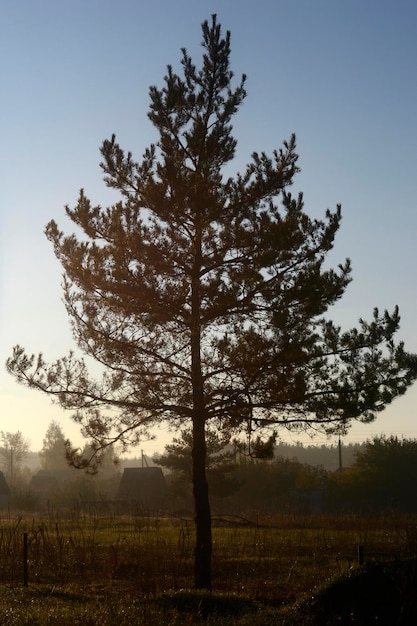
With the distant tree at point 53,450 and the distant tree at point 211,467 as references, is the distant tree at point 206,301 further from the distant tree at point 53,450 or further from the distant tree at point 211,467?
the distant tree at point 53,450

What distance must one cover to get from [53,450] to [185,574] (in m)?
150

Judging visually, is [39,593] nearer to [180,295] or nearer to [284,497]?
[180,295]

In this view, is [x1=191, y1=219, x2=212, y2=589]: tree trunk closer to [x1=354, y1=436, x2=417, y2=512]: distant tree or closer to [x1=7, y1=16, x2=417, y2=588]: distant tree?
[x1=7, y1=16, x2=417, y2=588]: distant tree

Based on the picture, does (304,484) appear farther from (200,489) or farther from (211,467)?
(200,489)

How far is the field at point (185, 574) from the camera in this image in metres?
13.8

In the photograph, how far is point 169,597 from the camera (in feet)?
49.7

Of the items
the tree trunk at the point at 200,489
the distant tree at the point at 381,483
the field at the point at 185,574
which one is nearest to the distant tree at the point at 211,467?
the distant tree at the point at 381,483

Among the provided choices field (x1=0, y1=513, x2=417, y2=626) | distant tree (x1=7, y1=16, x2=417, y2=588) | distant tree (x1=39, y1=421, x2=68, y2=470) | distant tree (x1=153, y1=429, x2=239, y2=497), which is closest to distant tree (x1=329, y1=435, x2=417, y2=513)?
distant tree (x1=153, y1=429, x2=239, y2=497)

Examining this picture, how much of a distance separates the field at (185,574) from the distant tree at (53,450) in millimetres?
133142

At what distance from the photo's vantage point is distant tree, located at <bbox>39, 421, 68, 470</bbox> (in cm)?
16362

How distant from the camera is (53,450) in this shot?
16638cm

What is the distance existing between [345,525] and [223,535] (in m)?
5.17

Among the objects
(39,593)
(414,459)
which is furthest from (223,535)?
(414,459)

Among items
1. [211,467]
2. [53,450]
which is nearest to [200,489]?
[211,467]
